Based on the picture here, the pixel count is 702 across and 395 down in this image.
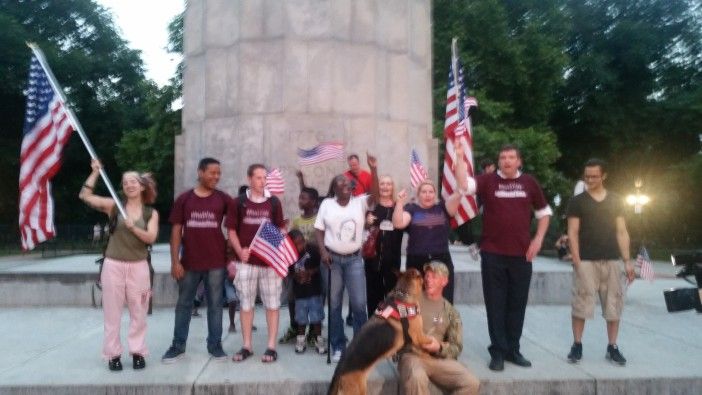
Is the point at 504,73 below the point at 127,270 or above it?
above

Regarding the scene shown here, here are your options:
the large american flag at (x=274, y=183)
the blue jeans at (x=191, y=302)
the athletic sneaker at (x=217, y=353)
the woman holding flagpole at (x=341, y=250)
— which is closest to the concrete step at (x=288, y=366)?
the athletic sneaker at (x=217, y=353)

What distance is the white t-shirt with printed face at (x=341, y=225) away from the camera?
602 cm

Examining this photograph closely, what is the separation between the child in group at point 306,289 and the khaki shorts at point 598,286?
255 cm

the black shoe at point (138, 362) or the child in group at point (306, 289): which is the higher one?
the child in group at point (306, 289)

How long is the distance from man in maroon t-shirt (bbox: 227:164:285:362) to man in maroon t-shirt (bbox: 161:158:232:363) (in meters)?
0.15

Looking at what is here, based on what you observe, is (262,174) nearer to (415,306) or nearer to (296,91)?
(415,306)

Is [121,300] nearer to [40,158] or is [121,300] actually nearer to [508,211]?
[40,158]

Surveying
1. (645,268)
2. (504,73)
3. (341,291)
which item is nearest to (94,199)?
(341,291)

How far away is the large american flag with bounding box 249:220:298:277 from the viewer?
5816mm

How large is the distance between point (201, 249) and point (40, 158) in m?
1.89

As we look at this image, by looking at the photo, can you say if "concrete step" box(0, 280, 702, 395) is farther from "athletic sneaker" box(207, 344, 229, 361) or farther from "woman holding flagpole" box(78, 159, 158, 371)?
"woman holding flagpole" box(78, 159, 158, 371)

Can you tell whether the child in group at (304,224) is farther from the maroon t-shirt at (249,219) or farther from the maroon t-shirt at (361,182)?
the maroon t-shirt at (361,182)

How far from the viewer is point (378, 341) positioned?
15.4ft

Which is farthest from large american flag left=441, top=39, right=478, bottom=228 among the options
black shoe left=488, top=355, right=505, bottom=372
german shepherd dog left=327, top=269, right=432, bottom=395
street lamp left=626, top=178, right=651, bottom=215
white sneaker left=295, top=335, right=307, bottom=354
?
street lamp left=626, top=178, right=651, bottom=215
